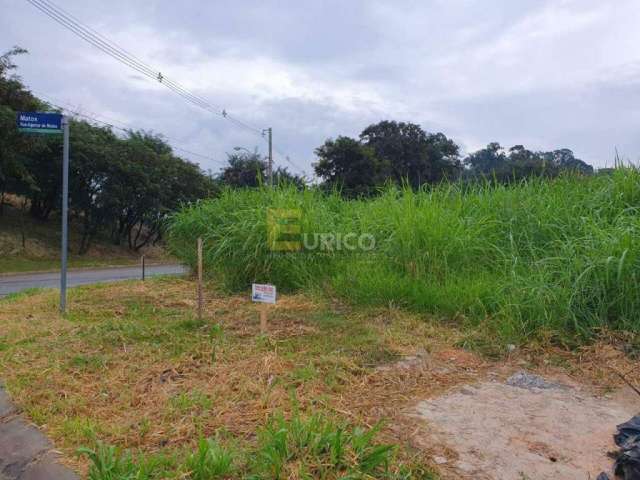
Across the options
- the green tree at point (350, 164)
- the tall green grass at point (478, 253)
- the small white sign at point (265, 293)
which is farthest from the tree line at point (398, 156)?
the small white sign at point (265, 293)

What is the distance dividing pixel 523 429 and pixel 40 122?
492cm

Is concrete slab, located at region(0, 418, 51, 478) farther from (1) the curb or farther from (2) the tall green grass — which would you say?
(2) the tall green grass

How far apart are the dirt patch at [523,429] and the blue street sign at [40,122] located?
14.2 feet

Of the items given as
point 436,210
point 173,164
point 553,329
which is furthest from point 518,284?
point 173,164

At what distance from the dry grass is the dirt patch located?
157 millimetres

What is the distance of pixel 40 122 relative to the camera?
467 cm

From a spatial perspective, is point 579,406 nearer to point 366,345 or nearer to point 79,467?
point 366,345

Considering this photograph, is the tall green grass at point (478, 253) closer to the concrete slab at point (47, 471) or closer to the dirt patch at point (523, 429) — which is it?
the dirt patch at point (523, 429)

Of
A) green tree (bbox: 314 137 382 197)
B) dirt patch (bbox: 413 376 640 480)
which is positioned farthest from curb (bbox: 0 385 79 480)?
green tree (bbox: 314 137 382 197)

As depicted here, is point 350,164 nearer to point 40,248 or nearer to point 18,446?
point 40,248

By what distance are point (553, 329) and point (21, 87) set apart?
16890 millimetres

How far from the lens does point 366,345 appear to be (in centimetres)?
362

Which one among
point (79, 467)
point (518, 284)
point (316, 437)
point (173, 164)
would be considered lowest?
point (79, 467)

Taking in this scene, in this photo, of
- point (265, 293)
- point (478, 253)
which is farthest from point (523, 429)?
point (478, 253)
